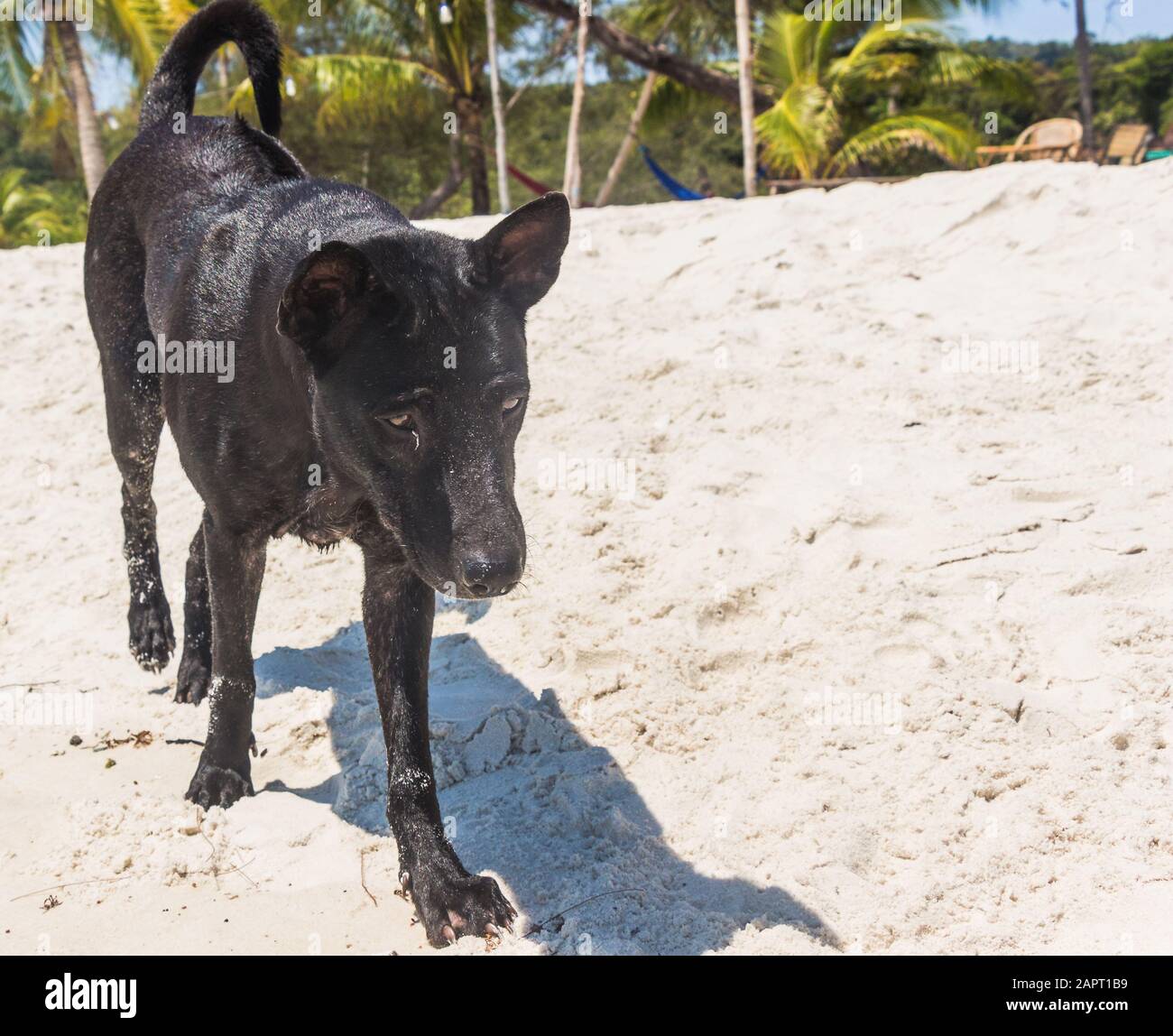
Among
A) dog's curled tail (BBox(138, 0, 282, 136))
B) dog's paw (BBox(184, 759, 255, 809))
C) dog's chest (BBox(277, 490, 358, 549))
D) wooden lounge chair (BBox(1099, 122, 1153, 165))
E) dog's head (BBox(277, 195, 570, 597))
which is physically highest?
dog's curled tail (BBox(138, 0, 282, 136))

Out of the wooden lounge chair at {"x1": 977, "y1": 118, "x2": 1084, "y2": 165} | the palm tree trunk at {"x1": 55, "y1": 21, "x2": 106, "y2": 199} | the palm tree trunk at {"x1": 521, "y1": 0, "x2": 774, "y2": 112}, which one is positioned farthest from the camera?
the palm tree trunk at {"x1": 521, "y1": 0, "x2": 774, "y2": 112}

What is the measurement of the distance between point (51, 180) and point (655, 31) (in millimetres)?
24270

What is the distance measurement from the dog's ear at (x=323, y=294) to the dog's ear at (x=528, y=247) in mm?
394

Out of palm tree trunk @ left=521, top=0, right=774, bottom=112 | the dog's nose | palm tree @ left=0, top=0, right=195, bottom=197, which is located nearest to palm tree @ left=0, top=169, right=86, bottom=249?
palm tree @ left=0, top=0, right=195, bottom=197

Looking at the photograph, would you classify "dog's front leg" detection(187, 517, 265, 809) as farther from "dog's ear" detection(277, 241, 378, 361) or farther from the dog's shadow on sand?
"dog's ear" detection(277, 241, 378, 361)

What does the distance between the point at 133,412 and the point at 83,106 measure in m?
13.9

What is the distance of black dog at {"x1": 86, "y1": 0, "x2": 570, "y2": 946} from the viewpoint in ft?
8.50

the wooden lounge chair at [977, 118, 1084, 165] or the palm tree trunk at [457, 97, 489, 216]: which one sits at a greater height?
the palm tree trunk at [457, 97, 489, 216]

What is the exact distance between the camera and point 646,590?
446cm

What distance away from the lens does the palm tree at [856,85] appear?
51.5 ft

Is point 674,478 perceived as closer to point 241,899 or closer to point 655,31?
point 241,899

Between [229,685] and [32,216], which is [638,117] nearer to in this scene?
[32,216]

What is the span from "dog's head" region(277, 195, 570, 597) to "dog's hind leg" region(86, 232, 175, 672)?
1799mm
